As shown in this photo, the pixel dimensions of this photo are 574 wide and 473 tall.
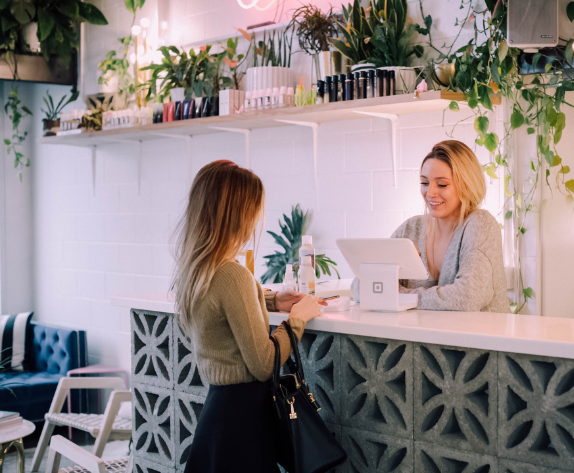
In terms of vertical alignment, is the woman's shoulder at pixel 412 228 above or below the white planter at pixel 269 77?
below

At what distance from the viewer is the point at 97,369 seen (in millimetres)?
4652

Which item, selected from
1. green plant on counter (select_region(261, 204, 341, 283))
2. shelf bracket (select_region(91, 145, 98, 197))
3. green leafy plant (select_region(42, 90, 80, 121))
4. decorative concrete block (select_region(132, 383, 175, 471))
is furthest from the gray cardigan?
green leafy plant (select_region(42, 90, 80, 121))

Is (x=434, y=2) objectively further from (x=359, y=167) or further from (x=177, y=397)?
(x=177, y=397)

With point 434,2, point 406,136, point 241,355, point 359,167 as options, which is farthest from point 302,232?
point 241,355

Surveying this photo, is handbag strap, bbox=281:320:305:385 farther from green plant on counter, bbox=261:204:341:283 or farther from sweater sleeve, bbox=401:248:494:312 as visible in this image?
green plant on counter, bbox=261:204:341:283

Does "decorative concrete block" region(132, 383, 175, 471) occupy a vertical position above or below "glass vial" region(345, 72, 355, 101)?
below

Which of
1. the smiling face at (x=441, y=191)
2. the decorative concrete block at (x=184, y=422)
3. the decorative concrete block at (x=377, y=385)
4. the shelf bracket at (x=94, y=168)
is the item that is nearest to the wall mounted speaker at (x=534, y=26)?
the smiling face at (x=441, y=191)

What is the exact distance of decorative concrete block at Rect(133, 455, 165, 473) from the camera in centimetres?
249

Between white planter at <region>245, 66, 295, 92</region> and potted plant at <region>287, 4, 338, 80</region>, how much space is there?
0.53 ft

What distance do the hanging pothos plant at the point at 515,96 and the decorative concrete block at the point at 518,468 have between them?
1.34 metres

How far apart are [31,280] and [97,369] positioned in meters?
1.25

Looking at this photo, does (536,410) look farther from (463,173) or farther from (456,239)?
(463,173)

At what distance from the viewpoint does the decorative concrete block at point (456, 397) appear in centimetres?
170

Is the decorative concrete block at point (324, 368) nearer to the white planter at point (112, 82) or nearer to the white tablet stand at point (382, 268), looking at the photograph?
the white tablet stand at point (382, 268)
